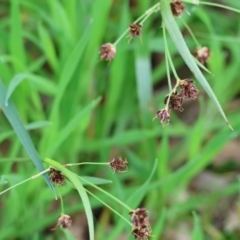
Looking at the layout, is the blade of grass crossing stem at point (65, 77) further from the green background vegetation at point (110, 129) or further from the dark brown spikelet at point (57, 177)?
the dark brown spikelet at point (57, 177)

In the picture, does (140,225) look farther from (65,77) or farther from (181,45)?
(65,77)

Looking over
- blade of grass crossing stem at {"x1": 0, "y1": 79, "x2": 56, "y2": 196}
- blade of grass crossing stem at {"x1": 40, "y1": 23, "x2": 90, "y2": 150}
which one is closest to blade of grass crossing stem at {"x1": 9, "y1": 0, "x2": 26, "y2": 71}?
blade of grass crossing stem at {"x1": 40, "y1": 23, "x2": 90, "y2": 150}

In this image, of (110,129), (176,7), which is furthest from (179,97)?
(110,129)

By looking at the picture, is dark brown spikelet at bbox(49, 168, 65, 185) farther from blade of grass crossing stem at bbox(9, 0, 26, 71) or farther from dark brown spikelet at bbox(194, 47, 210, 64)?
blade of grass crossing stem at bbox(9, 0, 26, 71)

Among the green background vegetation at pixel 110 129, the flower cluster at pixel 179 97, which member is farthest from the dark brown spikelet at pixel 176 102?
the green background vegetation at pixel 110 129

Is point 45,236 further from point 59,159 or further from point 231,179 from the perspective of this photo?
point 231,179

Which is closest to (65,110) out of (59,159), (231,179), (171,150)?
(59,159)
